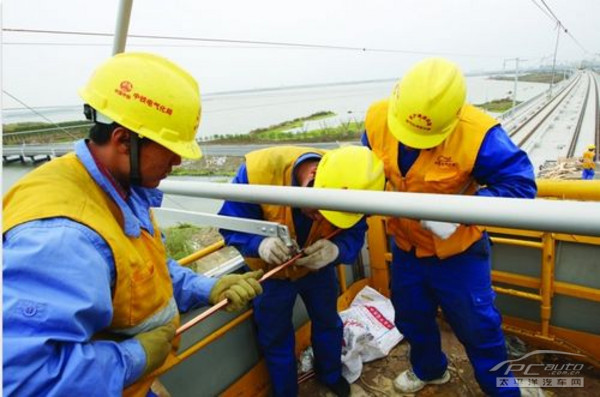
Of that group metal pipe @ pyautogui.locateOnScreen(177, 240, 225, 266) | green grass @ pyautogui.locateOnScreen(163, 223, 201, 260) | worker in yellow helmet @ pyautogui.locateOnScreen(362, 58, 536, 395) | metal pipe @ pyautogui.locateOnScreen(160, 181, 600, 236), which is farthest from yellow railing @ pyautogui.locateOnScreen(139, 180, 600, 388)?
green grass @ pyautogui.locateOnScreen(163, 223, 201, 260)

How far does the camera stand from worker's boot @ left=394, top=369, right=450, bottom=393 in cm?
223

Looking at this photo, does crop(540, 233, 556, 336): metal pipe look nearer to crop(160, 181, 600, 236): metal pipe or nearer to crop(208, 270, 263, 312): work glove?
crop(208, 270, 263, 312): work glove

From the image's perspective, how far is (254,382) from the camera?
2244 millimetres

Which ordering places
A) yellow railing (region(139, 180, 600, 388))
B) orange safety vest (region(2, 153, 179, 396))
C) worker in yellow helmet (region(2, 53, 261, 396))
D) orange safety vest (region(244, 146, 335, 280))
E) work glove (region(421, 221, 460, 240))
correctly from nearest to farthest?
worker in yellow helmet (region(2, 53, 261, 396))
orange safety vest (region(2, 153, 179, 396))
work glove (region(421, 221, 460, 240))
orange safety vest (region(244, 146, 335, 280))
yellow railing (region(139, 180, 600, 388))

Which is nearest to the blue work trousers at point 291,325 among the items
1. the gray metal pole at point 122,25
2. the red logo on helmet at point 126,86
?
the red logo on helmet at point 126,86

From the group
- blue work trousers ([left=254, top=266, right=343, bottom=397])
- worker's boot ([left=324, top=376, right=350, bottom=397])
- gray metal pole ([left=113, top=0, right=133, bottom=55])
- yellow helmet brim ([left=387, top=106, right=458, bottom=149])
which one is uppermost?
gray metal pole ([left=113, top=0, right=133, bottom=55])

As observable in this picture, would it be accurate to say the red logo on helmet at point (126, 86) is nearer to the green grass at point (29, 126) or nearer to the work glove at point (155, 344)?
the work glove at point (155, 344)

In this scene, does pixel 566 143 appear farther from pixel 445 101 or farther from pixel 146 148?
pixel 146 148

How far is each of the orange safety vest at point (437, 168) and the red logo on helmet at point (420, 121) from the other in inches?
5.9

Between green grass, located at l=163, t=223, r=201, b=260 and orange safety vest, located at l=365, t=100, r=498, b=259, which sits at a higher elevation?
orange safety vest, located at l=365, t=100, r=498, b=259

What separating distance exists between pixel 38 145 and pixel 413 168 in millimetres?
1881

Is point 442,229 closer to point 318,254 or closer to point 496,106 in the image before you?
point 318,254

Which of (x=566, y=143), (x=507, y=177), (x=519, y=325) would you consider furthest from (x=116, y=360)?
(x=566, y=143)

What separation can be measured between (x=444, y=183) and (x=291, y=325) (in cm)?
115
